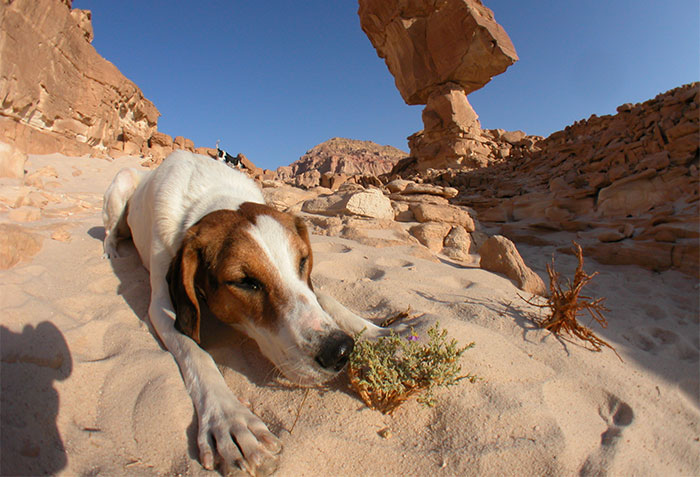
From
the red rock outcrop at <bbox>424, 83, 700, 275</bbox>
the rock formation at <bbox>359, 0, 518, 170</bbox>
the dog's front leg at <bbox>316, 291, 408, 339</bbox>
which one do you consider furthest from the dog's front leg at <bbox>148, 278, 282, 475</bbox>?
the rock formation at <bbox>359, 0, 518, 170</bbox>

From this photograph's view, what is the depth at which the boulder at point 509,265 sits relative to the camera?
3.21 meters

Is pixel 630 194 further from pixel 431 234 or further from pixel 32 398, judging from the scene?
pixel 32 398

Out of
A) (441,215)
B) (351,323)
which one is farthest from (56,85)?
(351,323)

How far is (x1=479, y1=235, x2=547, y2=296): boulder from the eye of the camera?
10.5ft

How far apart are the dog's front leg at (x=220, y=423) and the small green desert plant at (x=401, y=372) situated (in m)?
0.44

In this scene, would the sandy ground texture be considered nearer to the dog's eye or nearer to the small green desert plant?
the small green desert plant

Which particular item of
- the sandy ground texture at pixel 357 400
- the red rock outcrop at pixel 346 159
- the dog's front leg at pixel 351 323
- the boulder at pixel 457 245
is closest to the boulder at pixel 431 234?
the boulder at pixel 457 245

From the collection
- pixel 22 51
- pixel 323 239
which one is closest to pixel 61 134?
pixel 22 51

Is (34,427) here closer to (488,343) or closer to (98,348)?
(98,348)

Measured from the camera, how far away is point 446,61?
1978 cm

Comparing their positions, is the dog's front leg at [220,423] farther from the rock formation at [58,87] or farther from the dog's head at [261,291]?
the rock formation at [58,87]

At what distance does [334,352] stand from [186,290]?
0.82 m

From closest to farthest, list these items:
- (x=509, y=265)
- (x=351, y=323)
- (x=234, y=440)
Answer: (x=234, y=440), (x=351, y=323), (x=509, y=265)

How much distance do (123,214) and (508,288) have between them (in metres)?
3.83
